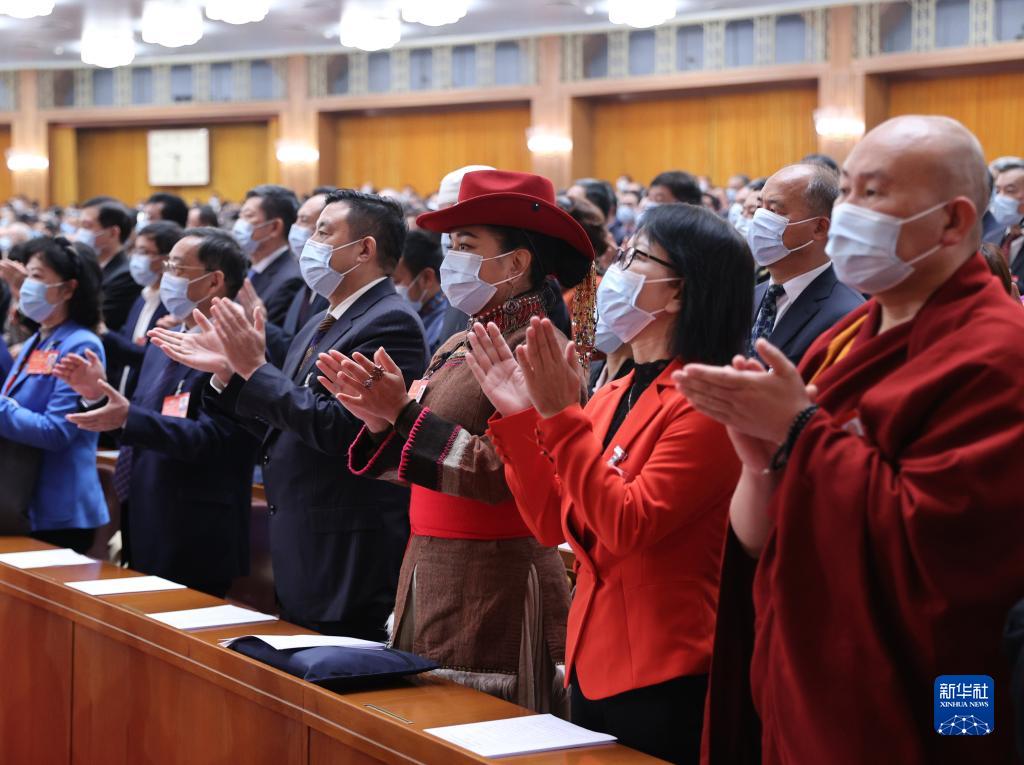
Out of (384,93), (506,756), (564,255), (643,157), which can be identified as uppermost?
(384,93)

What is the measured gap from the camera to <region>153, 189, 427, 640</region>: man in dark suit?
9.57 feet

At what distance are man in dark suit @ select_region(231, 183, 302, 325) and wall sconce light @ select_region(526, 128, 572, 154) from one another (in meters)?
10.3

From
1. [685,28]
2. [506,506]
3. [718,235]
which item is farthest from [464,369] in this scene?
[685,28]

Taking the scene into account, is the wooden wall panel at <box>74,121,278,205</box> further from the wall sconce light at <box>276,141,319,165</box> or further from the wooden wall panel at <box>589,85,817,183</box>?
the wooden wall panel at <box>589,85,817,183</box>

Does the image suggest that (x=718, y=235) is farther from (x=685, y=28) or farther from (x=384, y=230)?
(x=685, y=28)

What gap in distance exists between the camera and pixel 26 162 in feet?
63.9

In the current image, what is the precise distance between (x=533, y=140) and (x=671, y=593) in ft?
47.7

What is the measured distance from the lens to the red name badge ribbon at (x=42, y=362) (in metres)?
4.02

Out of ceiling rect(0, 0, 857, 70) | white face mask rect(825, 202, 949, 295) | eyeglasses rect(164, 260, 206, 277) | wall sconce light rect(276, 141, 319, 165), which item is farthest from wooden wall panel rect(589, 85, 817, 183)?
white face mask rect(825, 202, 949, 295)

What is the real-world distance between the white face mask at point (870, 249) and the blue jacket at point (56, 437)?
2855mm

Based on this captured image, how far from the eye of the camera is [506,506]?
8.64ft

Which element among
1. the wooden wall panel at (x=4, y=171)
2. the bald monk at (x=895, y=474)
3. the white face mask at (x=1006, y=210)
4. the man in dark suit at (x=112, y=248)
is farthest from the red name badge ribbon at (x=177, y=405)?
the wooden wall panel at (x=4, y=171)

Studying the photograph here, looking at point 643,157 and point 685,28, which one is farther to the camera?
point 643,157

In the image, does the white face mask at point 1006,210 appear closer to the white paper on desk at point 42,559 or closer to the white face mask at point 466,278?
the white face mask at point 466,278
